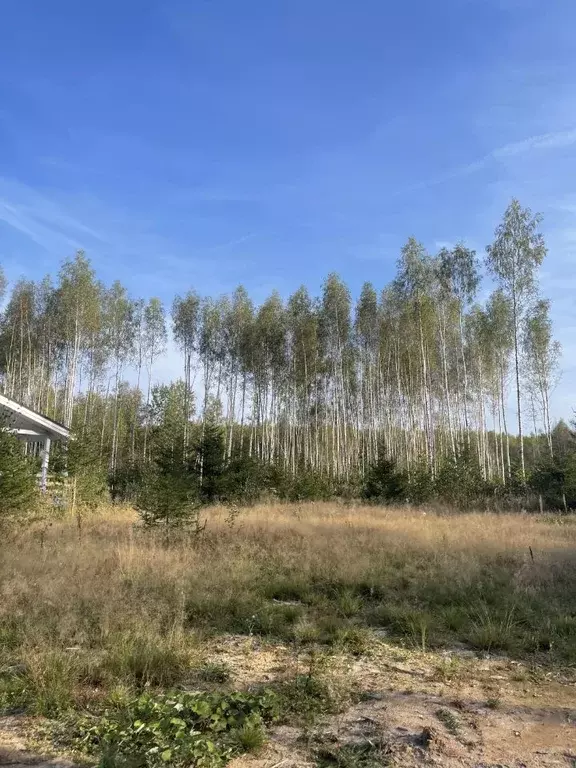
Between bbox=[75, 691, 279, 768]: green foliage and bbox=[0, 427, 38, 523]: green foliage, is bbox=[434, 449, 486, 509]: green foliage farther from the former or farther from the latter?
bbox=[75, 691, 279, 768]: green foliage

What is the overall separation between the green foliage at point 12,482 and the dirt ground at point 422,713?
7.77 m

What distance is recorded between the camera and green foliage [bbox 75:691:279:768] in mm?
2885

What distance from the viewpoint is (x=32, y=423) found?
17.8 metres

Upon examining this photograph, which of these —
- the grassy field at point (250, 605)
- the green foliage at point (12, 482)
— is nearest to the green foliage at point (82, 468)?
the green foliage at point (12, 482)

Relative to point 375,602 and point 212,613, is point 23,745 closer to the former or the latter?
point 212,613

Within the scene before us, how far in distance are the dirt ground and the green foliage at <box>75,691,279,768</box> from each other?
0.53 ft

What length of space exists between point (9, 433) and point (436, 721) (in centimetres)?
1109

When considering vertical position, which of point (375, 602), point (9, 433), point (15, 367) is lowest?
point (375, 602)

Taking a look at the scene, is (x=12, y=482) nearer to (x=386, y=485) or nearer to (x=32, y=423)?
(x=32, y=423)

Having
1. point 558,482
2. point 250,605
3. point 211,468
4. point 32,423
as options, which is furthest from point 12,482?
point 558,482

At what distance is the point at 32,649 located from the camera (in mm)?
4449

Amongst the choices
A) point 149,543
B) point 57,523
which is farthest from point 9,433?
point 149,543

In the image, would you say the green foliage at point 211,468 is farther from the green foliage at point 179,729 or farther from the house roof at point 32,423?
the green foliage at point 179,729

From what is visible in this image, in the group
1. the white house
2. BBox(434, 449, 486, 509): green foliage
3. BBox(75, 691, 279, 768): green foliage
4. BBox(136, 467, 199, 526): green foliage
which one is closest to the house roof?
the white house
